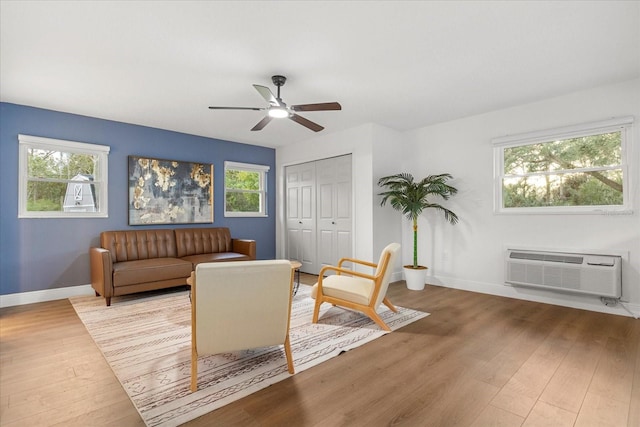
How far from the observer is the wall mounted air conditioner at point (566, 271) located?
3334 mm

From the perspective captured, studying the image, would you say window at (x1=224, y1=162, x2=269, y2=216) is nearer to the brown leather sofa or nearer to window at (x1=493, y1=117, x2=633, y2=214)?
the brown leather sofa

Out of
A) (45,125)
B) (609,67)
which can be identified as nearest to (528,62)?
(609,67)

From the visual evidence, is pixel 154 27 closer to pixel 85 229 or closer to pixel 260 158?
pixel 85 229

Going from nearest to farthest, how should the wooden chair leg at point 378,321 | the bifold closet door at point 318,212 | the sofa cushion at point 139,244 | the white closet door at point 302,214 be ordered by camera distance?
1. the wooden chair leg at point 378,321
2. the sofa cushion at point 139,244
3. the bifold closet door at point 318,212
4. the white closet door at point 302,214

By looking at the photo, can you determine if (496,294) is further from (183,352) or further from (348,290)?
(183,352)

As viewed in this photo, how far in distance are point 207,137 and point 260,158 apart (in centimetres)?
114

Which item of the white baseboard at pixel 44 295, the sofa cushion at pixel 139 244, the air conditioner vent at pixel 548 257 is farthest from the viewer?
the sofa cushion at pixel 139 244

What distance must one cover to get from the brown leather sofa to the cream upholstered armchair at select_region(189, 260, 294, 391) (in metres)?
2.47

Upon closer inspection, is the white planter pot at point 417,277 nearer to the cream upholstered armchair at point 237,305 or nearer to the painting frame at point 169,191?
the cream upholstered armchair at point 237,305

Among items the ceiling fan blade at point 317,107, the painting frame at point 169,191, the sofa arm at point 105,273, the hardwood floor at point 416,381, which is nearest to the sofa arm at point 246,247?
the painting frame at point 169,191

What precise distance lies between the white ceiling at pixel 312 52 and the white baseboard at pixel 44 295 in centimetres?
247

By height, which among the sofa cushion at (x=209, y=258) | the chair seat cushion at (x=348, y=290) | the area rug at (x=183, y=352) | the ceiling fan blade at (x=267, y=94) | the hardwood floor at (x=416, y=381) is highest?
the ceiling fan blade at (x=267, y=94)

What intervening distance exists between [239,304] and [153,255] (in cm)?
335

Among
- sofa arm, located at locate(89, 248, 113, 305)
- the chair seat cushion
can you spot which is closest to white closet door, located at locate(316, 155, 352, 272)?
the chair seat cushion
